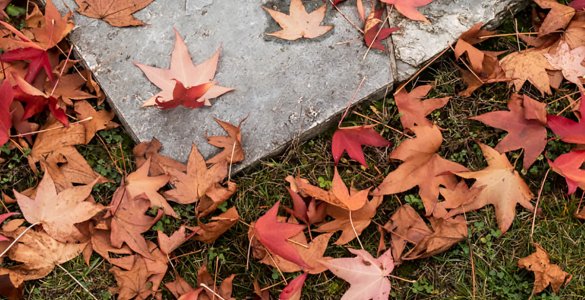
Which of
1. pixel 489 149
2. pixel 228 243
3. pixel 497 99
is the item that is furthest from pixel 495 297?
pixel 228 243

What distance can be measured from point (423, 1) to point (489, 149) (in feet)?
2.02

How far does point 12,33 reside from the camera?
110 inches

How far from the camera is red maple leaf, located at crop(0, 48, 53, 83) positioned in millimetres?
2650

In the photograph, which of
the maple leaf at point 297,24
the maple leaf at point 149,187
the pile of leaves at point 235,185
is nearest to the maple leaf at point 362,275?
the pile of leaves at point 235,185

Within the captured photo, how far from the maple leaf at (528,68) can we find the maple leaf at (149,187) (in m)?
1.38

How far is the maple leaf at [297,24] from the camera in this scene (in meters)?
2.73

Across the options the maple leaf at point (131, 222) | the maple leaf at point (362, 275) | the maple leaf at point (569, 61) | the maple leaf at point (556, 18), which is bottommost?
the maple leaf at point (362, 275)

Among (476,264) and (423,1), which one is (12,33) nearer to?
(423,1)

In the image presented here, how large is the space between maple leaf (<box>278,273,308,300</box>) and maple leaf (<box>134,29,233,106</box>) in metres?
0.74

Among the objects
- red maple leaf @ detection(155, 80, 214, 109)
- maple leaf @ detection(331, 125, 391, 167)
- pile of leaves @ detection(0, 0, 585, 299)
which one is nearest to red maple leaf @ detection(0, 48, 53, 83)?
pile of leaves @ detection(0, 0, 585, 299)

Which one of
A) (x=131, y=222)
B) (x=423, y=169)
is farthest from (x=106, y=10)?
(x=423, y=169)

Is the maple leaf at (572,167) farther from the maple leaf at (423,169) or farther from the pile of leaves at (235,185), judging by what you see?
the maple leaf at (423,169)

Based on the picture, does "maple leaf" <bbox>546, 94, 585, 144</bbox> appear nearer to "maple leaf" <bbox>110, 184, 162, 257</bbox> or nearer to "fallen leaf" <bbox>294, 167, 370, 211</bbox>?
"fallen leaf" <bbox>294, 167, 370, 211</bbox>

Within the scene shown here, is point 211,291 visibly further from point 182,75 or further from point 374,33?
point 374,33
